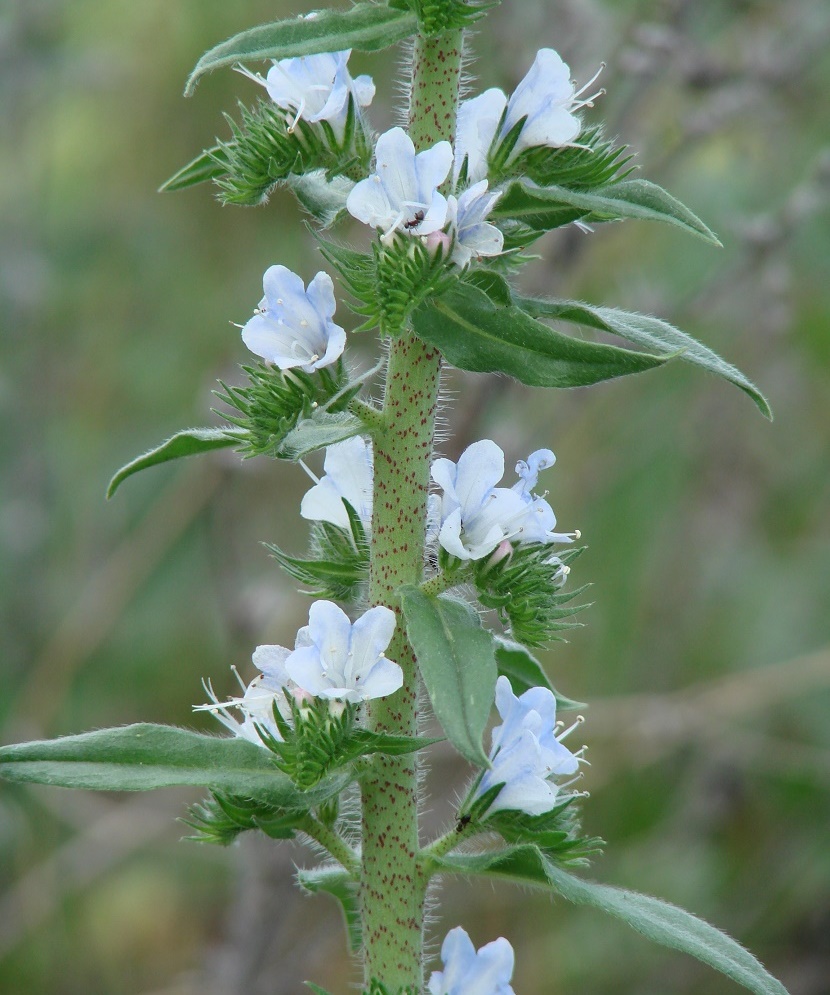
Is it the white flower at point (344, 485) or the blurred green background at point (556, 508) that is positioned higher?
the white flower at point (344, 485)

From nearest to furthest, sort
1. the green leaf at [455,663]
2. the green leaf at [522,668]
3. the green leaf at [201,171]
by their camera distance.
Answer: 1. the green leaf at [455,663]
2. the green leaf at [201,171]
3. the green leaf at [522,668]

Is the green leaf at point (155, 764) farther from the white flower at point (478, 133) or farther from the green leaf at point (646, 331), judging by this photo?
the white flower at point (478, 133)

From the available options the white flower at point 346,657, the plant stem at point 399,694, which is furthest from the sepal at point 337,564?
the white flower at point 346,657

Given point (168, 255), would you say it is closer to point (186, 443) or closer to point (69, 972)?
point (69, 972)

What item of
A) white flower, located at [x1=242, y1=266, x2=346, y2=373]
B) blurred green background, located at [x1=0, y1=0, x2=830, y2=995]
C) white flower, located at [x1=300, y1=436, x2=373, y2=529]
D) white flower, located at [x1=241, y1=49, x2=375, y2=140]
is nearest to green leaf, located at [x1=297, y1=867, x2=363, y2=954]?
white flower, located at [x1=300, y1=436, x2=373, y2=529]

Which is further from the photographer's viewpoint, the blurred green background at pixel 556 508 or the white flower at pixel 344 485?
the blurred green background at pixel 556 508

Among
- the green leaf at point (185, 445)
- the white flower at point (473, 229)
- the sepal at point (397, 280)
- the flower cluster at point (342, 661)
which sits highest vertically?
the white flower at point (473, 229)
